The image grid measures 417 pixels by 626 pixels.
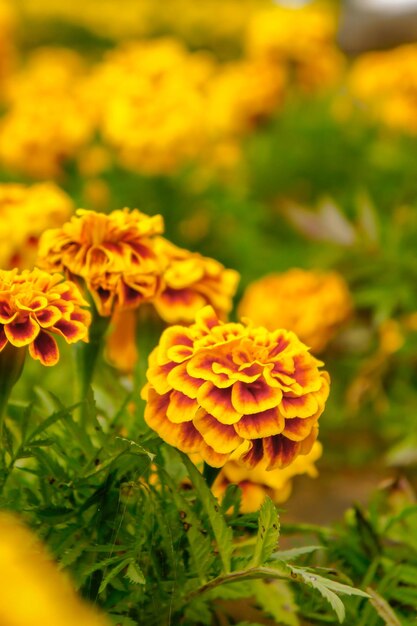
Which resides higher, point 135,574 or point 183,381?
point 183,381

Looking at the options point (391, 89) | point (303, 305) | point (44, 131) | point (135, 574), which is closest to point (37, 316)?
point (135, 574)

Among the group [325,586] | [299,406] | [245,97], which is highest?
[299,406]

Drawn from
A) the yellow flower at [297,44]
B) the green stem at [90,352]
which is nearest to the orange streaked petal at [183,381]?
the green stem at [90,352]

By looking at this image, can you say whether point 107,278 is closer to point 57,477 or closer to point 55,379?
point 57,477

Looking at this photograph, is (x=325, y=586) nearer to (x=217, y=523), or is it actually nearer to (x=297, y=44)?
(x=217, y=523)

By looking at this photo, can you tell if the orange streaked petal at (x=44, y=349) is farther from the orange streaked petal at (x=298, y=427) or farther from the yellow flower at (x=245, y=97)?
the yellow flower at (x=245, y=97)

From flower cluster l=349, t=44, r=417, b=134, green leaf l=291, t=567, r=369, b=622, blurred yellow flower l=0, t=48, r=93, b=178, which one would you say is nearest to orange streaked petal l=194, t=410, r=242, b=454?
green leaf l=291, t=567, r=369, b=622
